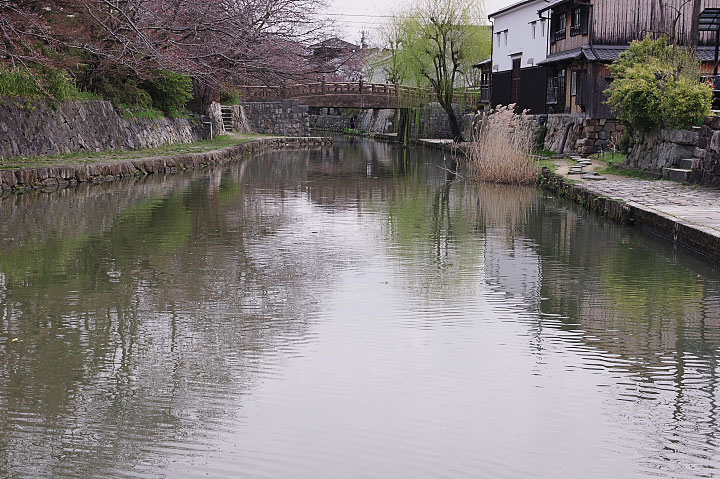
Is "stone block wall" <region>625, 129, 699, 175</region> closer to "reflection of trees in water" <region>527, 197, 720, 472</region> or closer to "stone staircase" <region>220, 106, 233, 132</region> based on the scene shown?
"reflection of trees in water" <region>527, 197, 720, 472</region>

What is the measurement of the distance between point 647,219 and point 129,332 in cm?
822

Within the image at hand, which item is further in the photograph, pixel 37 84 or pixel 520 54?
pixel 520 54

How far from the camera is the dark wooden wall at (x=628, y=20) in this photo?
28.8 metres

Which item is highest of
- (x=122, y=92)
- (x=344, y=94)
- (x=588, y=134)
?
(x=344, y=94)

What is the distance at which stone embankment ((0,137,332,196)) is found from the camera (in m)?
16.5

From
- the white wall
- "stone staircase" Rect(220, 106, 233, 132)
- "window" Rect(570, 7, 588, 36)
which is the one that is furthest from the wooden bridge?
"window" Rect(570, 7, 588, 36)

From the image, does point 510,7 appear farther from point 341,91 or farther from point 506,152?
point 506,152

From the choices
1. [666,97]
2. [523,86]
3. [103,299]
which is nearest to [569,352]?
[103,299]

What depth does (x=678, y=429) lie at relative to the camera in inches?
199

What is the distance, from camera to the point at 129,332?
22.6 ft

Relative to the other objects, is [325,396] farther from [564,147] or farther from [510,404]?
[564,147]

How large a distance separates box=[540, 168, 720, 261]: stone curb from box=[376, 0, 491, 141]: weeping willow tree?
90.0ft

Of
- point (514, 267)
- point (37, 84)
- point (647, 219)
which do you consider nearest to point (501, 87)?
point (37, 84)

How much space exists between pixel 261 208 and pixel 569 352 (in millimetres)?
9684
